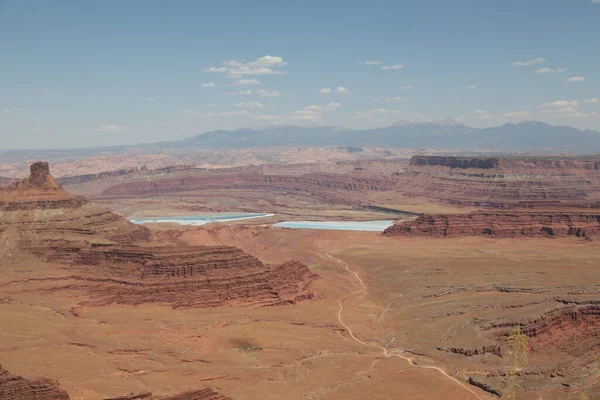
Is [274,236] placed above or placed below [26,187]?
below

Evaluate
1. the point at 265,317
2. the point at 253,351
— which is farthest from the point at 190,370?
the point at 265,317

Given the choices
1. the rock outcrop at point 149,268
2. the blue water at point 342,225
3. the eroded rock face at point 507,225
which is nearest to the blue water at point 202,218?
the blue water at point 342,225

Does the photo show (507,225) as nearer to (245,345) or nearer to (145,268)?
(145,268)

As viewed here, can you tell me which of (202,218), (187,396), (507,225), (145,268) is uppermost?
(145,268)

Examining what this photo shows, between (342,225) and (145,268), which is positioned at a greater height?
(145,268)

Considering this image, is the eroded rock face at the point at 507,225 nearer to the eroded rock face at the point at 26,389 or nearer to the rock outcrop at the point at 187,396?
the rock outcrop at the point at 187,396

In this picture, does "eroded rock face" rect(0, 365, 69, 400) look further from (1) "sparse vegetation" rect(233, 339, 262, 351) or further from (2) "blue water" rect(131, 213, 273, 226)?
(2) "blue water" rect(131, 213, 273, 226)

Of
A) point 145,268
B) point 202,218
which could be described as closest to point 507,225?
point 145,268

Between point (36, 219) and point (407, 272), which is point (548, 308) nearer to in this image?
point (407, 272)
